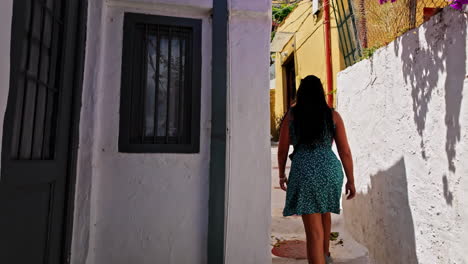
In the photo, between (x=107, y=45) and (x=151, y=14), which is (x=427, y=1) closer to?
(x=151, y=14)

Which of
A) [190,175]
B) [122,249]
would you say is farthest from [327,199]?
[122,249]

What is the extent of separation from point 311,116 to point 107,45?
178cm

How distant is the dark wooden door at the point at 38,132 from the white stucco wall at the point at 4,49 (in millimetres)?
127

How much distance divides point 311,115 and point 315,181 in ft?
1.74

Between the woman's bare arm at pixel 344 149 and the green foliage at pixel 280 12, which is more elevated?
the green foliage at pixel 280 12

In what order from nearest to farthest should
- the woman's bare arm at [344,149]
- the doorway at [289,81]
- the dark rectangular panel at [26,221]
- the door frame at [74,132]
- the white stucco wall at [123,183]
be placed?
the dark rectangular panel at [26,221]
the door frame at [74,132]
the white stucco wall at [123,183]
the woman's bare arm at [344,149]
the doorway at [289,81]

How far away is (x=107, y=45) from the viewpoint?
2.53 metres

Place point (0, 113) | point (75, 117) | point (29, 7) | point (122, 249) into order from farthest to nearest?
point (122, 249)
point (75, 117)
point (29, 7)
point (0, 113)

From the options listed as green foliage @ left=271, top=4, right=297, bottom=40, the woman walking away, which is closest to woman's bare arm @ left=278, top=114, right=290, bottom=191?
the woman walking away

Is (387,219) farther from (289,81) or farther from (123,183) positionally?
(289,81)

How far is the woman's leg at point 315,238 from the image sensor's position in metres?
2.42

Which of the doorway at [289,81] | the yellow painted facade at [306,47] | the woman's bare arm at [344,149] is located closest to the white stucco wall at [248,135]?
the woman's bare arm at [344,149]

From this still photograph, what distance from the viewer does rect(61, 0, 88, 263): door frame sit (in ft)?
7.12

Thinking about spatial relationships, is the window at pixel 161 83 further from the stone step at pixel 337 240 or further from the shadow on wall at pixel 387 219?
the shadow on wall at pixel 387 219
